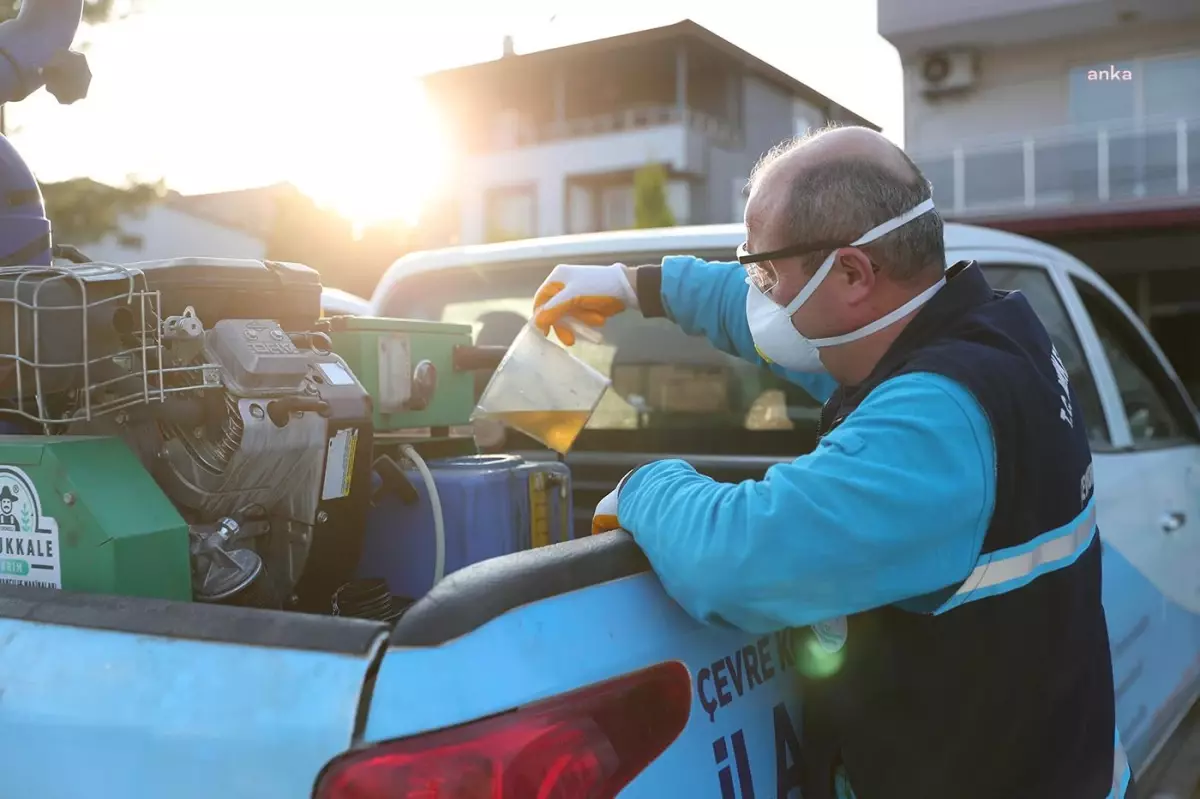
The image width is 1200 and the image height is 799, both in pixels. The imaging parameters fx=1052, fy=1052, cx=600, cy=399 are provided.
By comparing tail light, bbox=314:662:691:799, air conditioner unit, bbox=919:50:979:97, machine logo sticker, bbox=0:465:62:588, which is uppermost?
air conditioner unit, bbox=919:50:979:97

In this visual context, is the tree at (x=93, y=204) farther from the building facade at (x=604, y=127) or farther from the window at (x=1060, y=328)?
the building facade at (x=604, y=127)

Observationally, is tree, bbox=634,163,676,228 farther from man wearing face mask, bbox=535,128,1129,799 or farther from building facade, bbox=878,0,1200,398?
man wearing face mask, bbox=535,128,1129,799

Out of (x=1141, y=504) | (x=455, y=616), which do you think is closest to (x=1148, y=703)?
(x=1141, y=504)

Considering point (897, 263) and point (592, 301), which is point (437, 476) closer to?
point (592, 301)

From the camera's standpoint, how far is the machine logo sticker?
5.09 ft

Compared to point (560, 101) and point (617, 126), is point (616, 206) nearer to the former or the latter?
point (617, 126)

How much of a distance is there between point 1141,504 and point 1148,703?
615 mm

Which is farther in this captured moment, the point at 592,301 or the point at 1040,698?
the point at 592,301

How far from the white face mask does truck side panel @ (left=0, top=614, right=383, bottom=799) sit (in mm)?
896

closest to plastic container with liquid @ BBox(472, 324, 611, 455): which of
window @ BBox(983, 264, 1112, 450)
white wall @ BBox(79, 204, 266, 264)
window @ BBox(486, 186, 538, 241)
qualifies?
window @ BBox(983, 264, 1112, 450)

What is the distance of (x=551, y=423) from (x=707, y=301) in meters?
0.50

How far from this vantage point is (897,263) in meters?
1.61

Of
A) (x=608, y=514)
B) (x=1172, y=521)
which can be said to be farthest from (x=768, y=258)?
(x=1172, y=521)

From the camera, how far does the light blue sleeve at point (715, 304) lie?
2.50 m
